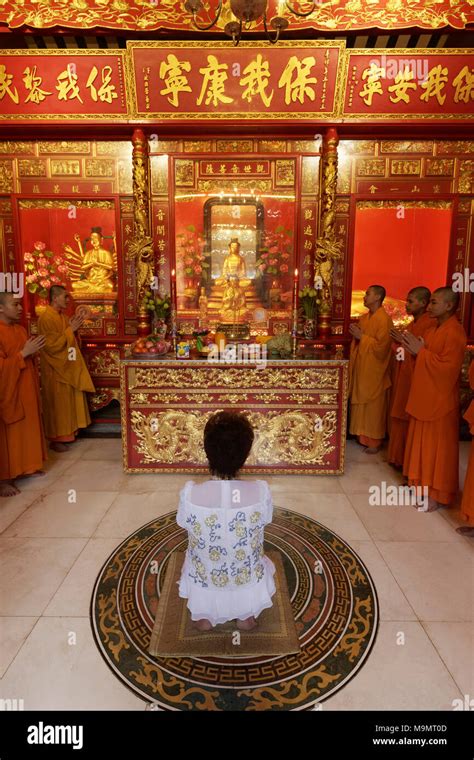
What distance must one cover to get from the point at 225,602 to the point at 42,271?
471cm

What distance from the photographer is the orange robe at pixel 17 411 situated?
11.9ft

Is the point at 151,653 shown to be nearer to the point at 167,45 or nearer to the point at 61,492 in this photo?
the point at 61,492

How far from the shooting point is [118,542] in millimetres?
3029

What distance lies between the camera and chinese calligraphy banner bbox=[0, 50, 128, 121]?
4.33m

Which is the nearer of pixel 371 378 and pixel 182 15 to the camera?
pixel 182 15

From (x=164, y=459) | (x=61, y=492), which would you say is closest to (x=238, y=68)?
(x=164, y=459)

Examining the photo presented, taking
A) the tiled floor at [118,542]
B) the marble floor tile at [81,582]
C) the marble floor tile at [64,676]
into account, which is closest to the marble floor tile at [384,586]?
the tiled floor at [118,542]

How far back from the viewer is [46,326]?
459cm

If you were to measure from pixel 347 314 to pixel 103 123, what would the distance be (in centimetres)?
330

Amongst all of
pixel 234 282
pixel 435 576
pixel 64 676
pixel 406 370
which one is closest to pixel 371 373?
pixel 406 370

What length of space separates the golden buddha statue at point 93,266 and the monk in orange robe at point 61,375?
30.2 inches

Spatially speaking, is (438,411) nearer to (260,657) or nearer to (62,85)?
(260,657)

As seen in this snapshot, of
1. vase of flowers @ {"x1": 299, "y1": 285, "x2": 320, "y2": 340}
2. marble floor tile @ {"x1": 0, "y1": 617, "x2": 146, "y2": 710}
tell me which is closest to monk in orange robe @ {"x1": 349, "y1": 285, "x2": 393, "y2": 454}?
vase of flowers @ {"x1": 299, "y1": 285, "x2": 320, "y2": 340}

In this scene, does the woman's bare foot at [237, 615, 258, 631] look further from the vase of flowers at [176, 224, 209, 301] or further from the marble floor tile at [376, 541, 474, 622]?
the vase of flowers at [176, 224, 209, 301]
